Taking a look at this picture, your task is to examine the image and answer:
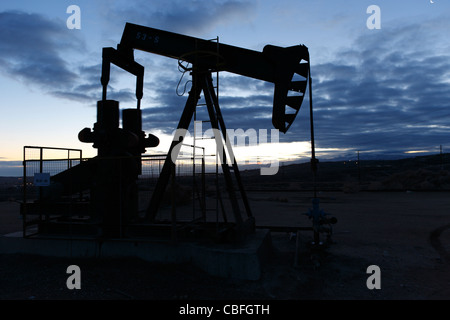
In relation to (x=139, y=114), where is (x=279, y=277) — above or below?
below

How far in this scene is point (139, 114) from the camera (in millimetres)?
8133

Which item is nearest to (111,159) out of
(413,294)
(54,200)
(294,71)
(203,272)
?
(54,200)

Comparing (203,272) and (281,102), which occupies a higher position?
(281,102)

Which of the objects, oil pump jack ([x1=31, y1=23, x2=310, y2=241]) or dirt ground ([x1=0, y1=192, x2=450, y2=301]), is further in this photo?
oil pump jack ([x1=31, y1=23, x2=310, y2=241])

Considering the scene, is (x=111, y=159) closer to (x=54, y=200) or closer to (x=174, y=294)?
(x=54, y=200)

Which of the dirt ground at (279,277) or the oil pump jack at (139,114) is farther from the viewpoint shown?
the oil pump jack at (139,114)

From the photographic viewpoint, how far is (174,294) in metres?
5.27

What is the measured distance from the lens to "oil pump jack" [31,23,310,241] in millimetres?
7320

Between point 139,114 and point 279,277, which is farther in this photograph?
point 139,114

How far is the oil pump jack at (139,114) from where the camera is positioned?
7.32m

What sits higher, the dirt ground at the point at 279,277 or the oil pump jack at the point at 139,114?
the oil pump jack at the point at 139,114

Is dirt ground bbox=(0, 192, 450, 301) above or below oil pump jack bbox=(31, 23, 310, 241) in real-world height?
below
